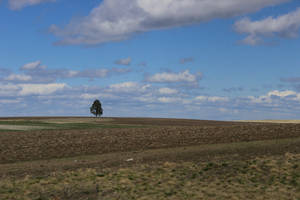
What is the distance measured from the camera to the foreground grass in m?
17.3

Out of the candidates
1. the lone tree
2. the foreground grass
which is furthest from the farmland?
the lone tree

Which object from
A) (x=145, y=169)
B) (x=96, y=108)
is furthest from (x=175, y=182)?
(x=96, y=108)

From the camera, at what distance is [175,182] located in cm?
1939

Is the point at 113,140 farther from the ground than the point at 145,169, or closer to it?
farther from the ground

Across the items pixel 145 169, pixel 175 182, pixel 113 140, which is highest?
pixel 113 140

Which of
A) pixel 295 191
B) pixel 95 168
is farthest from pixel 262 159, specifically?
pixel 95 168

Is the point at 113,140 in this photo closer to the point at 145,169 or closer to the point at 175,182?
the point at 145,169

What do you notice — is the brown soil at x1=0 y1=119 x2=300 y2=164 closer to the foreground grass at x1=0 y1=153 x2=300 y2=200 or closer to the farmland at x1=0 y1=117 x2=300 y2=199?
the farmland at x1=0 y1=117 x2=300 y2=199

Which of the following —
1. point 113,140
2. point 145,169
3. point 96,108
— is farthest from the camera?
point 96,108

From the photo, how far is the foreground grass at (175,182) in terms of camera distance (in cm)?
1727

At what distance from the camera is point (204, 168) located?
22.0 meters

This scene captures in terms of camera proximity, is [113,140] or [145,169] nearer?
[145,169]

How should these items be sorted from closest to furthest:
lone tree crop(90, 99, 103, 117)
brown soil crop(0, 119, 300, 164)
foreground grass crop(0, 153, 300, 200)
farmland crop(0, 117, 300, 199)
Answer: foreground grass crop(0, 153, 300, 200) < farmland crop(0, 117, 300, 199) < brown soil crop(0, 119, 300, 164) < lone tree crop(90, 99, 103, 117)

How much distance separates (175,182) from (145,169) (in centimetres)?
341
